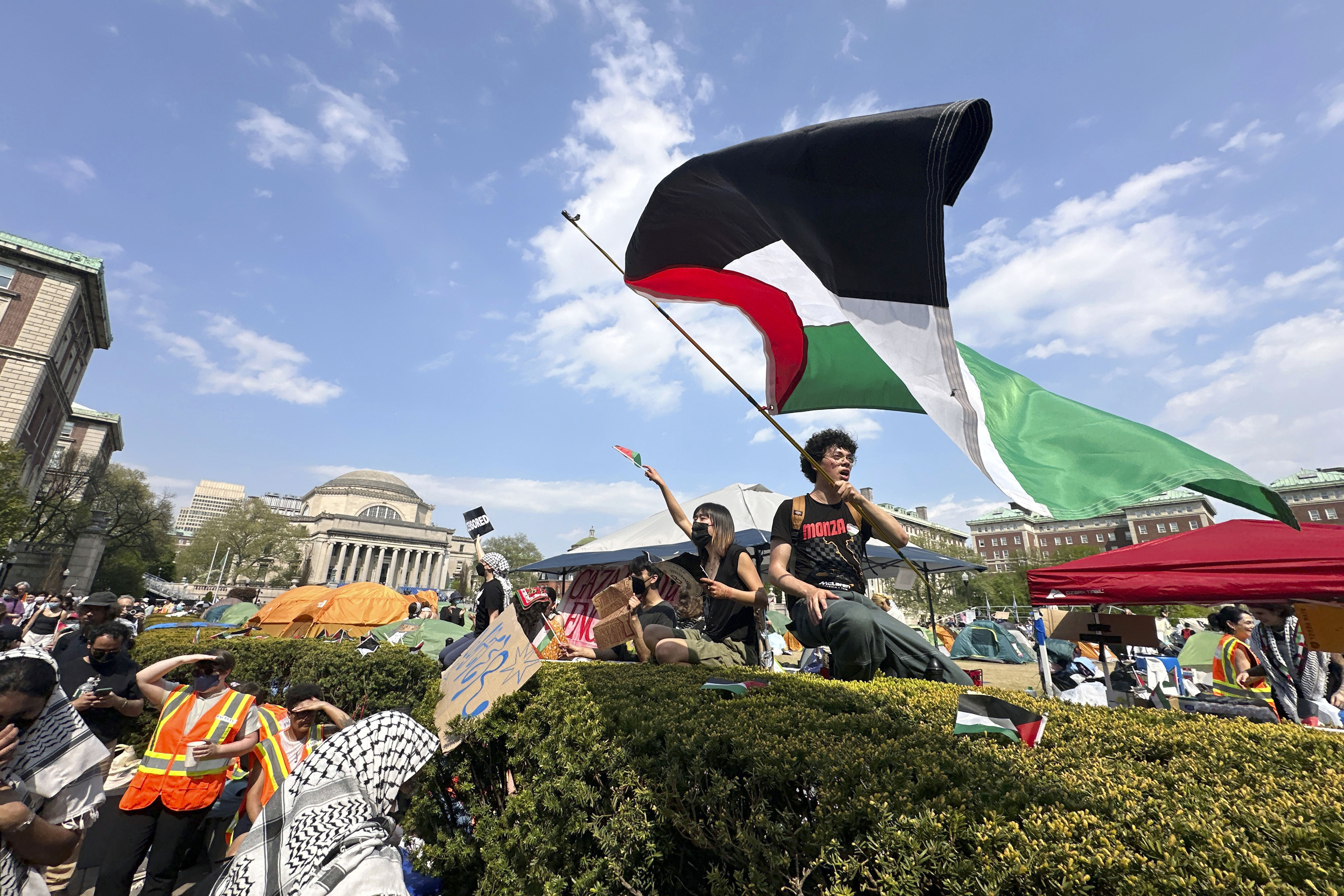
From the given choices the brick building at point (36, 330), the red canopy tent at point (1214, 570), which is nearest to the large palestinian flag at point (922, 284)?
the red canopy tent at point (1214, 570)

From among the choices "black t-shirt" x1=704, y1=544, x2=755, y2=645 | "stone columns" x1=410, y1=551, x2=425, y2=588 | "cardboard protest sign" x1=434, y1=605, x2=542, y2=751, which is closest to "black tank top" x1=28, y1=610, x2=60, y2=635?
"cardboard protest sign" x1=434, y1=605, x2=542, y2=751

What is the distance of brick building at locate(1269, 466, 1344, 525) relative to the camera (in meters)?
68.3

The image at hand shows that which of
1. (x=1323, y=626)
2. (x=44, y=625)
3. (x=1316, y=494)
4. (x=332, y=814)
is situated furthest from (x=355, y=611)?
(x=1316, y=494)

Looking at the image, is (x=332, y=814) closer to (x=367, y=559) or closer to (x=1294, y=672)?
(x=1294, y=672)

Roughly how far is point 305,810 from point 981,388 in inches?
145

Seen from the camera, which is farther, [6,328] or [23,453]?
[6,328]

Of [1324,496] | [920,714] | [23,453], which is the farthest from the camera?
[1324,496]

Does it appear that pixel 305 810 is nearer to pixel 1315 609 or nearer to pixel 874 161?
pixel 874 161

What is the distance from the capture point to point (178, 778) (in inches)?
154

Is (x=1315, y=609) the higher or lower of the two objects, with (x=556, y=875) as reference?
higher

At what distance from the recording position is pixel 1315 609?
134 inches

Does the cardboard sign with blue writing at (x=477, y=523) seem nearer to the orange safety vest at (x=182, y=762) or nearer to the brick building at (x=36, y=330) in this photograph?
the orange safety vest at (x=182, y=762)

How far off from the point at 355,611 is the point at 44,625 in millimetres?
5509

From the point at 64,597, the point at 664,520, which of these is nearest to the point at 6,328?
the point at 64,597
